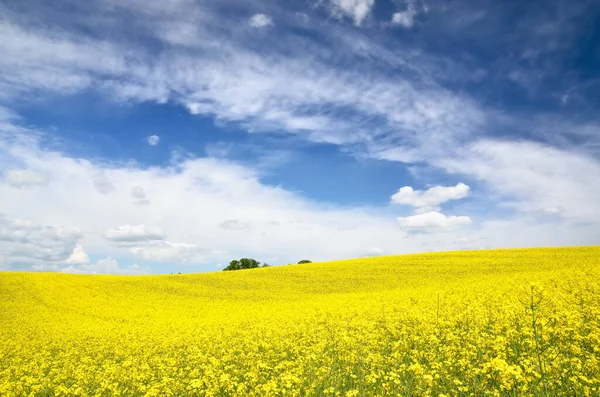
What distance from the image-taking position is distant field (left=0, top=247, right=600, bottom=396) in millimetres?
6379

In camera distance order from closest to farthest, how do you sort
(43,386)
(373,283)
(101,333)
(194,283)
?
(43,386) → (101,333) → (373,283) → (194,283)

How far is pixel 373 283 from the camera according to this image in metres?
37.3

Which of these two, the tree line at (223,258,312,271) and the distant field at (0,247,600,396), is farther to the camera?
the tree line at (223,258,312,271)

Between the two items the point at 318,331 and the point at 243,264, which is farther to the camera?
the point at 243,264

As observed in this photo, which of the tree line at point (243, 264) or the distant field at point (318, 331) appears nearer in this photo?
the distant field at point (318, 331)

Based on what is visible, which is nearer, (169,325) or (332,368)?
(332,368)

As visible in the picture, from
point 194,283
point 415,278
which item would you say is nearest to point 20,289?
point 194,283

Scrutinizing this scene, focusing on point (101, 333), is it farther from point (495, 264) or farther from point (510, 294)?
point (495, 264)

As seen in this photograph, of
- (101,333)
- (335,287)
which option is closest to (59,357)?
(101,333)

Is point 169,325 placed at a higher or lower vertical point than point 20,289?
lower

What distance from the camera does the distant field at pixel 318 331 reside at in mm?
6379

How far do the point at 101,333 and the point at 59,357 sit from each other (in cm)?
600

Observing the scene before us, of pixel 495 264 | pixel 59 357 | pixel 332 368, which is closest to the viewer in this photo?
pixel 332 368

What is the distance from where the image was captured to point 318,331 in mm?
13570
